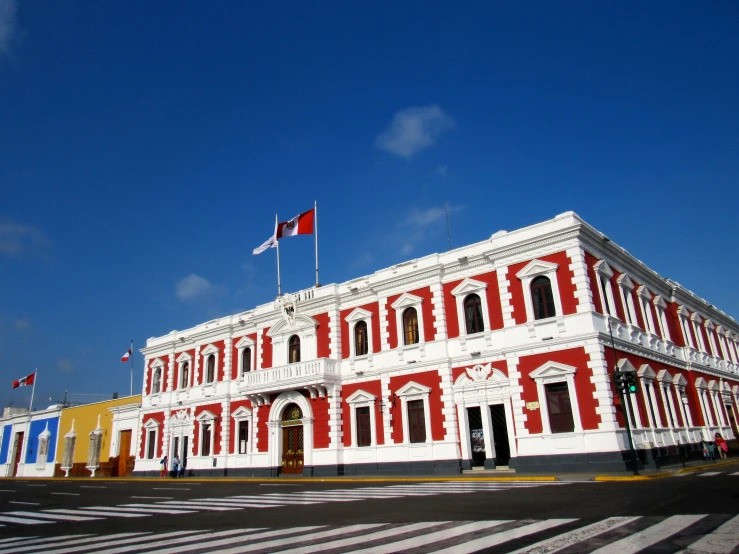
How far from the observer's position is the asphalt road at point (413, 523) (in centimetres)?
752

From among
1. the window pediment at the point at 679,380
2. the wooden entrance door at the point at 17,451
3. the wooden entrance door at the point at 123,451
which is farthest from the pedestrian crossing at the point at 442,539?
the wooden entrance door at the point at 17,451

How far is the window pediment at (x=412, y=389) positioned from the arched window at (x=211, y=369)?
51.5 feet

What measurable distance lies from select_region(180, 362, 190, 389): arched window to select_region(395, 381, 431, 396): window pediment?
18.6m

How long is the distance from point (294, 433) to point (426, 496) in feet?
62.1

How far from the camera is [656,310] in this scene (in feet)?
105

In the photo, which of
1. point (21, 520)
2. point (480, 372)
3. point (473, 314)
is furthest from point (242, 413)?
point (21, 520)

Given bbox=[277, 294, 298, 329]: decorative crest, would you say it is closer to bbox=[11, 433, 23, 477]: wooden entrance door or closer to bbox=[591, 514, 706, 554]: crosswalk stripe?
bbox=[591, 514, 706, 554]: crosswalk stripe

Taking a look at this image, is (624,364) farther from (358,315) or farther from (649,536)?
(649,536)

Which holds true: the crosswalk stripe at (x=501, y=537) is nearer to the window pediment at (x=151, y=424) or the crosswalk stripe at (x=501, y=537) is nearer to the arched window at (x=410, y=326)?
the arched window at (x=410, y=326)

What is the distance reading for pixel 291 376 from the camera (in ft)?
104

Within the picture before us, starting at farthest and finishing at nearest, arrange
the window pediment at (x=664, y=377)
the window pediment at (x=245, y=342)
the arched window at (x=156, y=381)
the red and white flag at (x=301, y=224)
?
the arched window at (x=156, y=381)
the window pediment at (x=245, y=342)
the red and white flag at (x=301, y=224)
the window pediment at (x=664, y=377)

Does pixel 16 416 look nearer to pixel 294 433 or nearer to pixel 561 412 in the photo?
pixel 294 433

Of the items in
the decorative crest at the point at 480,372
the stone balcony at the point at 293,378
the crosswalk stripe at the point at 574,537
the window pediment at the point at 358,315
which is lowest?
the crosswalk stripe at the point at 574,537

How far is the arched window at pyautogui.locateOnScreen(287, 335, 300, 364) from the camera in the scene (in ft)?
111
